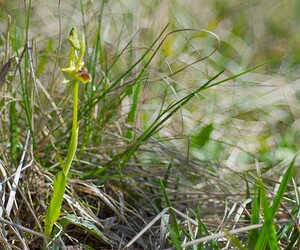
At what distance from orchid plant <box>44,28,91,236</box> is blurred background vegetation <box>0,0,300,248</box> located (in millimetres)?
238

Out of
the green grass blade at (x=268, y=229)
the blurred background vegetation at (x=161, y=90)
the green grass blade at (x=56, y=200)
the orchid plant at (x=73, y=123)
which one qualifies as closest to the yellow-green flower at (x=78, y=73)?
the orchid plant at (x=73, y=123)

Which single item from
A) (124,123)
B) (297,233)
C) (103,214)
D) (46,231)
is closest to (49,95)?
(124,123)

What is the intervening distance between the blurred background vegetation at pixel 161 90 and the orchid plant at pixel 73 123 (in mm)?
238

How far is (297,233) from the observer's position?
1.38 metres

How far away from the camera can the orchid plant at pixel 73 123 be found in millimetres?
1252

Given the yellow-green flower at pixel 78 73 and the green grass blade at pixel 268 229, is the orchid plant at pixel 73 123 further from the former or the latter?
the green grass blade at pixel 268 229

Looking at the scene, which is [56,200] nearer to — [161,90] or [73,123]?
[73,123]

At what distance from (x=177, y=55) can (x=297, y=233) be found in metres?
1.25

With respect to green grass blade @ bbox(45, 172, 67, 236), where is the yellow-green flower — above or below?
above

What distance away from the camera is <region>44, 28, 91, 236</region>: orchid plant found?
1.25 m

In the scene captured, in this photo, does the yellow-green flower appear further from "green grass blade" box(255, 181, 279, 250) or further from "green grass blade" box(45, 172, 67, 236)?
"green grass blade" box(255, 181, 279, 250)

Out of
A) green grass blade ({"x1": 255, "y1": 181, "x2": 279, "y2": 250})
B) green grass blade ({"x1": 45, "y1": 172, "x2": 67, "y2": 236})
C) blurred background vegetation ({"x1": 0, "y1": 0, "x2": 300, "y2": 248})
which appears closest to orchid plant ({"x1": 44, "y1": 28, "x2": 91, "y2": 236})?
green grass blade ({"x1": 45, "y1": 172, "x2": 67, "y2": 236})

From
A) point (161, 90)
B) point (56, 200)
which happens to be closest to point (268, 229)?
point (56, 200)

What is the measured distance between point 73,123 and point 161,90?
1088mm
